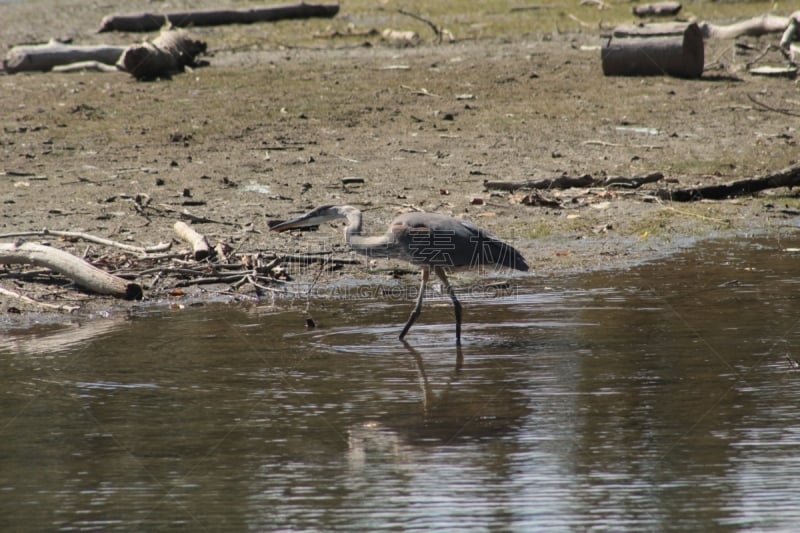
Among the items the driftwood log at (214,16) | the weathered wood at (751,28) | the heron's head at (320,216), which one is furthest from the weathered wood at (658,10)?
the heron's head at (320,216)

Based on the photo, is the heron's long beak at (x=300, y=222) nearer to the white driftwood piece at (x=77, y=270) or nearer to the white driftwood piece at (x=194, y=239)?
the white driftwood piece at (x=194, y=239)

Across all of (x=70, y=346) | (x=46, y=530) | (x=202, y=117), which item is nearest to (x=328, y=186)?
(x=202, y=117)

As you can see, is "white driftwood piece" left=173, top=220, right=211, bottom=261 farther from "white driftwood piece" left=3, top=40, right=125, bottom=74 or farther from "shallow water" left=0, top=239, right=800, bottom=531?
"white driftwood piece" left=3, top=40, right=125, bottom=74

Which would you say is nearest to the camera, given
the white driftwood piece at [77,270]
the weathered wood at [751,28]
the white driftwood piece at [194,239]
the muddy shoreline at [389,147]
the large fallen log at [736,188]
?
the white driftwood piece at [77,270]

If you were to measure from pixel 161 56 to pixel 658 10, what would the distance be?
8251 mm

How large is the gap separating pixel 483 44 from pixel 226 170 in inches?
257

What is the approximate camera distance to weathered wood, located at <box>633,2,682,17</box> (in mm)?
19188

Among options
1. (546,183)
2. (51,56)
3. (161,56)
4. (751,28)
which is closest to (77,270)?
(546,183)

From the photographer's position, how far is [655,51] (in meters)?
14.9

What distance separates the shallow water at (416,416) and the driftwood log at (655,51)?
6.65m

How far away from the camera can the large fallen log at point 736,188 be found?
36.5ft

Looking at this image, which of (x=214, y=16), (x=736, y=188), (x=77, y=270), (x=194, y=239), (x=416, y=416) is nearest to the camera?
(x=416, y=416)

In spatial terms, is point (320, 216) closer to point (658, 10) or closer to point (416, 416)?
point (416, 416)

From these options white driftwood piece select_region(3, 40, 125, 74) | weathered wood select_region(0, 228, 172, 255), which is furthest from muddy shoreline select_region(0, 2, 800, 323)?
white driftwood piece select_region(3, 40, 125, 74)
